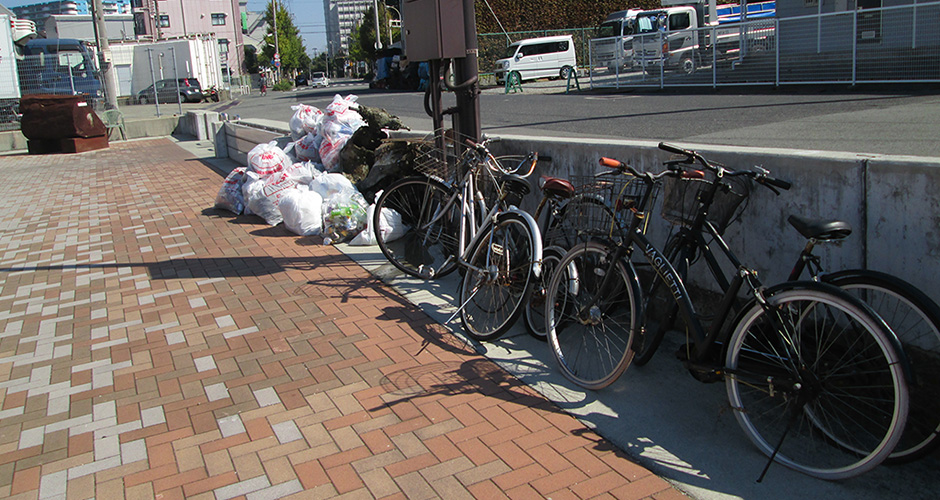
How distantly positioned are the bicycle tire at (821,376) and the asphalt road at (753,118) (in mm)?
3441

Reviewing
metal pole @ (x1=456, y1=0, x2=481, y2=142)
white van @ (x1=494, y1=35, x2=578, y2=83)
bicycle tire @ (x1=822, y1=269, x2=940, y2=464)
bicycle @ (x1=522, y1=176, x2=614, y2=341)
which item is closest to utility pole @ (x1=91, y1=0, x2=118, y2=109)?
white van @ (x1=494, y1=35, x2=578, y2=83)

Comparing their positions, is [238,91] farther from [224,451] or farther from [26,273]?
[224,451]

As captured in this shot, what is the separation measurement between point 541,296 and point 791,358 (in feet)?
5.32

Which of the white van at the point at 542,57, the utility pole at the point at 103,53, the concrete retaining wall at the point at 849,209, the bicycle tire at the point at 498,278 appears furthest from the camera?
the white van at the point at 542,57

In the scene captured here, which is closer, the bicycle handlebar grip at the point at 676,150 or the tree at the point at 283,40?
the bicycle handlebar grip at the point at 676,150

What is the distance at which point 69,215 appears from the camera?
9.27m

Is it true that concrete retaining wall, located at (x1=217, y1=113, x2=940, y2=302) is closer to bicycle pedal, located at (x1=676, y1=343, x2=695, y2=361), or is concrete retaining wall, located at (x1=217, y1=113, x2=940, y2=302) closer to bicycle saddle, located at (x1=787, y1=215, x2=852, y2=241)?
bicycle saddle, located at (x1=787, y1=215, x2=852, y2=241)

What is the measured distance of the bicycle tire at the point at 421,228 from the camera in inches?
226

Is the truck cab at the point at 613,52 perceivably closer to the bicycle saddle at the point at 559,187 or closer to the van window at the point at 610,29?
the van window at the point at 610,29

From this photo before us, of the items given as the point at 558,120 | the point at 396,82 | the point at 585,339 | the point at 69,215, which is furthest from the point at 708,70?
the point at 396,82

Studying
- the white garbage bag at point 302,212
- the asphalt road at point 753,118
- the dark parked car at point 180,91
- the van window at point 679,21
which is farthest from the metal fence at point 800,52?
the dark parked car at point 180,91

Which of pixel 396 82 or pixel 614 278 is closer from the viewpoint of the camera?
pixel 614 278

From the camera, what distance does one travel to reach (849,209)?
3.18 m

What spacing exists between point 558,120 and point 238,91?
5126cm
